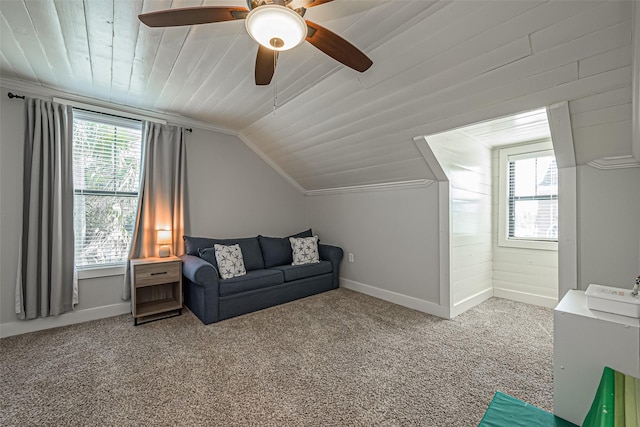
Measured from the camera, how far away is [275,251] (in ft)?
12.9

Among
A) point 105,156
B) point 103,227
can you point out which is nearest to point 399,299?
point 103,227

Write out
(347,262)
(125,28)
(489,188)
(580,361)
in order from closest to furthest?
(580,361) → (125,28) → (489,188) → (347,262)

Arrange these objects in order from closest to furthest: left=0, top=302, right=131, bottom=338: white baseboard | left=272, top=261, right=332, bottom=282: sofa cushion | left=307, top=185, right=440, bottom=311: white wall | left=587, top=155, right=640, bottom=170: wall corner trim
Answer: left=587, top=155, right=640, bottom=170: wall corner trim
left=0, top=302, right=131, bottom=338: white baseboard
left=307, top=185, right=440, bottom=311: white wall
left=272, top=261, right=332, bottom=282: sofa cushion

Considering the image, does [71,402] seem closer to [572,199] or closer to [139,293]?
[139,293]

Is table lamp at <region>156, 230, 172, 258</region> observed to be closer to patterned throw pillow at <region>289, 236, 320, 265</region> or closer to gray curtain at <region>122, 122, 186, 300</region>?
gray curtain at <region>122, 122, 186, 300</region>

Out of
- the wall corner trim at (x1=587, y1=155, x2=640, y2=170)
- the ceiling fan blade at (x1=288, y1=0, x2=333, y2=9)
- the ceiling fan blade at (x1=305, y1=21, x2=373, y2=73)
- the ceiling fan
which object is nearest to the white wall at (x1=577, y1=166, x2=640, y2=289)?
the wall corner trim at (x1=587, y1=155, x2=640, y2=170)

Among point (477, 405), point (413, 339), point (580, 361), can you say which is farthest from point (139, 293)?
point (580, 361)

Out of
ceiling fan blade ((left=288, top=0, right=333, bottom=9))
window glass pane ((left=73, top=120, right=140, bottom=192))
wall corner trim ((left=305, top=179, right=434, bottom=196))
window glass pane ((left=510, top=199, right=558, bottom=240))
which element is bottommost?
window glass pane ((left=510, top=199, right=558, bottom=240))

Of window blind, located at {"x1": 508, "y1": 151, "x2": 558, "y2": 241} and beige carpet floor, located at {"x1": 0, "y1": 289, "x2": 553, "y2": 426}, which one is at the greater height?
window blind, located at {"x1": 508, "y1": 151, "x2": 558, "y2": 241}

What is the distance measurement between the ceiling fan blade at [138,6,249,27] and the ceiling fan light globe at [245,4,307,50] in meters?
0.13

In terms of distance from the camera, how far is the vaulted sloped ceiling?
60.2 inches

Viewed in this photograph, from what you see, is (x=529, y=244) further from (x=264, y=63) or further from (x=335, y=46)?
(x=264, y=63)

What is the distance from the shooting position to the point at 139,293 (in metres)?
3.19

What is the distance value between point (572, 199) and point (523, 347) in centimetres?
136
